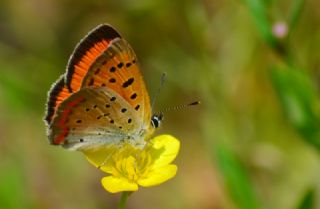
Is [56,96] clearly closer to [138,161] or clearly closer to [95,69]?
Result: [95,69]

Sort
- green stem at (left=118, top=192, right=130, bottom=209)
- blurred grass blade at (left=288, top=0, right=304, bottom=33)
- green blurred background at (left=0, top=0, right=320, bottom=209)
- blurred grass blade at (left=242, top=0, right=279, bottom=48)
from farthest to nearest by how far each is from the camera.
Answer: green blurred background at (left=0, top=0, right=320, bottom=209), blurred grass blade at (left=242, top=0, right=279, bottom=48), blurred grass blade at (left=288, top=0, right=304, bottom=33), green stem at (left=118, top=192, right=130, bottom=209)

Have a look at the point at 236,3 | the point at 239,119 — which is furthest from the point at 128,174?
the point at 236,3

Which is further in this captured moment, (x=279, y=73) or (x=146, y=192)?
(x=146, y=192)

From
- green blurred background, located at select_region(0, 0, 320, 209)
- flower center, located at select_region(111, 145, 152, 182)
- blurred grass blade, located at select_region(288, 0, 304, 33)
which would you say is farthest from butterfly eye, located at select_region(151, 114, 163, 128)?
blurred grass blade, located at select_region(288, 0, 304, 33)

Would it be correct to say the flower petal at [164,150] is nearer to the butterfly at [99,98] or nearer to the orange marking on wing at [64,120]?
the butterfly at [99,98]

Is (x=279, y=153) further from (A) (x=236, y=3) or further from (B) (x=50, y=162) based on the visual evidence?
(B) (x=50, y=162)

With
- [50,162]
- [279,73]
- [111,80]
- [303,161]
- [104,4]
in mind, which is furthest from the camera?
[104,4]

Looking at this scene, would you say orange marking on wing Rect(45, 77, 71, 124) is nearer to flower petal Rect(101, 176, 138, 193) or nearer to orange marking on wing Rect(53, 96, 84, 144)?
orange marking on wing Rect(53, 96, 84, 144)
